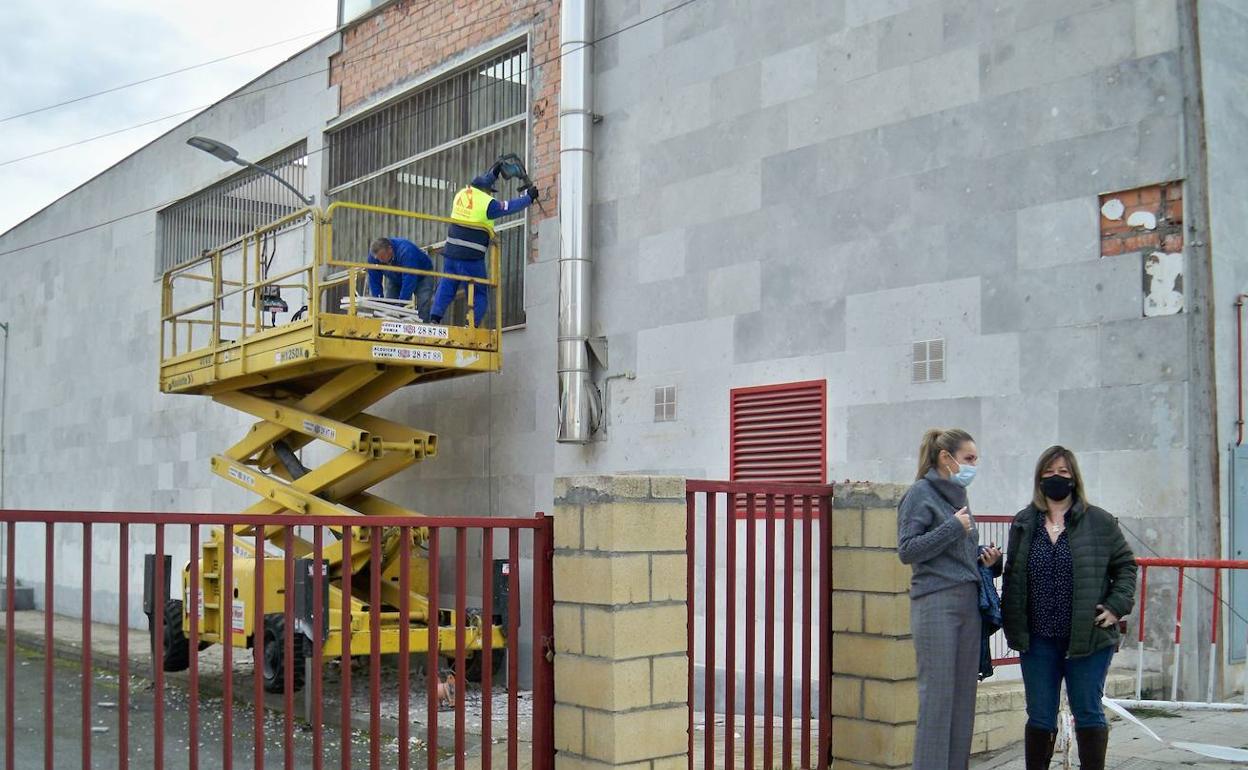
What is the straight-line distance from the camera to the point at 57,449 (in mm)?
24578

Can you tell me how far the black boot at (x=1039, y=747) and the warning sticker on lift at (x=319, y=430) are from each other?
28.0ft

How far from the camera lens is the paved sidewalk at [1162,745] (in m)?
6.94

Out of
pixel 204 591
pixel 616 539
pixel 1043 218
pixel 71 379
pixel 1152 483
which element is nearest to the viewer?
pixel 616 539

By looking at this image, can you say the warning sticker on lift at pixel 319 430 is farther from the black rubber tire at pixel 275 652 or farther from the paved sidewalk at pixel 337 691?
the paved sidewalk at pixel 337 691

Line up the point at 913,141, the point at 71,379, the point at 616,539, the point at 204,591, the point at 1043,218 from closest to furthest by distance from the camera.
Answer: the point at 616,539 < the point at 1043,218 < the point at 913,141 < the point at 204,591 < the point at 71,379

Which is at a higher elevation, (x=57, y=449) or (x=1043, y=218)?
(x=1043, y=218)

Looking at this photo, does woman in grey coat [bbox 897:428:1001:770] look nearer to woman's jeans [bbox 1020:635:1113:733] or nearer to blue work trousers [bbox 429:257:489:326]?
woman's jeans [bbox 1020:635:1113:733]

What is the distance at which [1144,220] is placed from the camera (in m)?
8.94

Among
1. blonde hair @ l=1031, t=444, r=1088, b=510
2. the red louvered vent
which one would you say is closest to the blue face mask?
blonde hair @ l=1031, t=444, r=1088, b=510

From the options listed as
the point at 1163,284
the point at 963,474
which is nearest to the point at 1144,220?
the point at 1163,284

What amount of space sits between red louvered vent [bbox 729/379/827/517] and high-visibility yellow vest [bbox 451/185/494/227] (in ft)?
11.2

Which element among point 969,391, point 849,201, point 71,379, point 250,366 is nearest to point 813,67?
point 849,201

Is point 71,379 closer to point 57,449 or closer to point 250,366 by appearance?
point 57,449

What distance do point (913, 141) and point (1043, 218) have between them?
140cm
